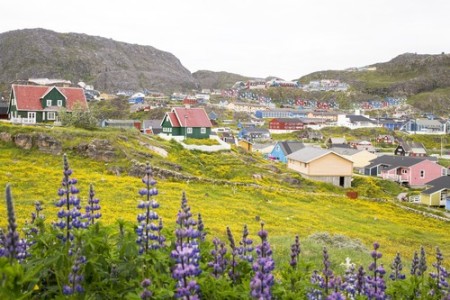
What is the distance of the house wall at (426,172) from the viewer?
→ 78.1 m

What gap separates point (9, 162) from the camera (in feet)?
115

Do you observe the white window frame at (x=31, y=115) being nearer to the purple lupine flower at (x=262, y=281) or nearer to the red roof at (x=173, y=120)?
the red roof at (x=173, y=120)

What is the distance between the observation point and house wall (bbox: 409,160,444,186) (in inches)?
3076

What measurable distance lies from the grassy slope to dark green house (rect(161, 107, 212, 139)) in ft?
46.2

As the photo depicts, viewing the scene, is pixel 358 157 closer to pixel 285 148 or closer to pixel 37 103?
pixel 285 148

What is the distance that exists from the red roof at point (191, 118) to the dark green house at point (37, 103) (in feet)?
44.6

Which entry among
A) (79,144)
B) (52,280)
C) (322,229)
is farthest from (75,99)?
(52,280)

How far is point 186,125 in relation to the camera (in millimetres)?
60188

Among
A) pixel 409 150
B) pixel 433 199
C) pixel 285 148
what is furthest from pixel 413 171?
pixel 409 150

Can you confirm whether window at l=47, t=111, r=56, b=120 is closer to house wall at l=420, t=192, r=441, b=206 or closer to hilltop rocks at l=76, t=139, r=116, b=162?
hilltop rocks at l=76, t=139, r=116, b=162

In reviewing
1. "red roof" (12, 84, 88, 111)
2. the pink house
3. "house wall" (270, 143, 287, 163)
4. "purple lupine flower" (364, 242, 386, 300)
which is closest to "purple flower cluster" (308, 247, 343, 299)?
"purple lupine flower" (364, 242, 386, 300)

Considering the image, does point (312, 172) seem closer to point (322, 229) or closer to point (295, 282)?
point (322, 229)

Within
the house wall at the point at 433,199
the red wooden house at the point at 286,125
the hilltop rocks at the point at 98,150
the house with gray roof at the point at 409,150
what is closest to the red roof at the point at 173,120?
the hilltop rocks at the point at 98,150

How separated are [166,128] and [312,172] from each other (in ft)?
74.7
